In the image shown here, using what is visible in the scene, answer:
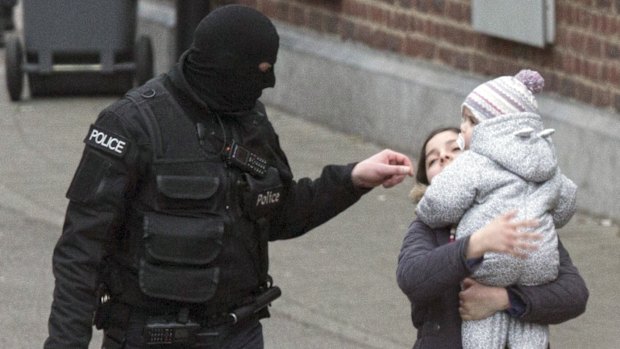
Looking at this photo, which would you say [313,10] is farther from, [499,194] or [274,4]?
[499,194]

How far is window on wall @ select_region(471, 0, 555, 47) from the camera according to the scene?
10.0 meters

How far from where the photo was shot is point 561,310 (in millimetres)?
4180

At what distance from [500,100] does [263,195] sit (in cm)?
71

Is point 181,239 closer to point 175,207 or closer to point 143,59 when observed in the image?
point 175,207

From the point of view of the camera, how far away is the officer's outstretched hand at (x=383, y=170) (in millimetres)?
4555

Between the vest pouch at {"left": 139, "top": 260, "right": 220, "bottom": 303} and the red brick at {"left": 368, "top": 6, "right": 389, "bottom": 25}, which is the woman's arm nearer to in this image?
the vest pouch at {"left": 139, "top": 260, "right": 220, "bottom": 303}

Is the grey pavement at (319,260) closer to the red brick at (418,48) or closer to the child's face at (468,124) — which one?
the red brick at (418,48)

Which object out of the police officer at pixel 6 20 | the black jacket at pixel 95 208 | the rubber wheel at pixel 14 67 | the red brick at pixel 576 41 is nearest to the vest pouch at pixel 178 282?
the black jacket at pixel 95 208

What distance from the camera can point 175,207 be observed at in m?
4.25

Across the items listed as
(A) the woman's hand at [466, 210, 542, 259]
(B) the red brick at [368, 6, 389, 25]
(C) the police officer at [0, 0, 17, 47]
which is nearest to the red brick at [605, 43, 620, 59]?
(B) the red brick at [368, 6, 389, 25]

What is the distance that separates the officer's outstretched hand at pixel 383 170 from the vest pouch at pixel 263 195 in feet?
0.90

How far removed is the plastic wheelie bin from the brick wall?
1246 millimetres

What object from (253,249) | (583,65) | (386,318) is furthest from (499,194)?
(583,65)

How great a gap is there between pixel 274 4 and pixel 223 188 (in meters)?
9.44
